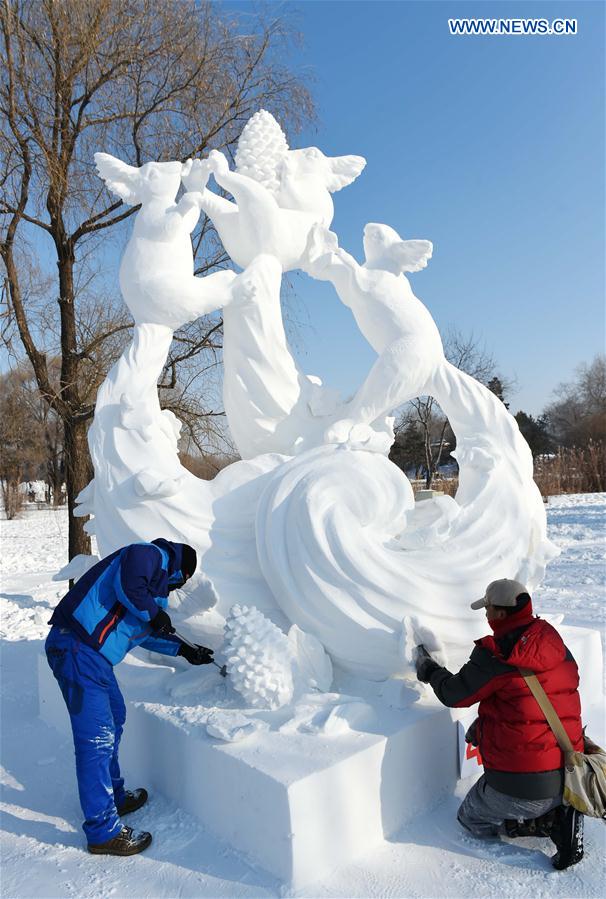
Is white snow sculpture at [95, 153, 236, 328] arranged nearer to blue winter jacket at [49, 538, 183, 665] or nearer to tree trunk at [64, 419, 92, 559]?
blue winter jacket at [49, 538, 183, 665]

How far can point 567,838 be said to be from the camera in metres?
1.89

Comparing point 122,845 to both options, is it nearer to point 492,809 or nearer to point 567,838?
point 492,809

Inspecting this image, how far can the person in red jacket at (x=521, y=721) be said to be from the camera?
1.90 m

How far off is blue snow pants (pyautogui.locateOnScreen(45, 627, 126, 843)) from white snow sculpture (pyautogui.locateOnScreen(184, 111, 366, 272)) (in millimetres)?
Result: 2171

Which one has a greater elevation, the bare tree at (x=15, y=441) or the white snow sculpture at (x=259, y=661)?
the bare tree at (x=15, y=441)

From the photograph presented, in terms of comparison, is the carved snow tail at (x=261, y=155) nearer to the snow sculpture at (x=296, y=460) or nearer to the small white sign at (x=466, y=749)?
the snow sculpture at (x=296, y=460)

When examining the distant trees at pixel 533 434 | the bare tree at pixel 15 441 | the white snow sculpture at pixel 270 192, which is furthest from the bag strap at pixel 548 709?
the distant trees at pixel 533 434

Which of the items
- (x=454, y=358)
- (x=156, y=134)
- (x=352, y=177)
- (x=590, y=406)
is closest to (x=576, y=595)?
(x=352, y=177)

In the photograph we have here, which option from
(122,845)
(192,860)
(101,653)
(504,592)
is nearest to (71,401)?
(101,653)

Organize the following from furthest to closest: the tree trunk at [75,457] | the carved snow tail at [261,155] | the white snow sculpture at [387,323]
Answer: the tree trunk at [75,457]
the carved snow tail at [261,155]
the white snow sculpture at [387,323]

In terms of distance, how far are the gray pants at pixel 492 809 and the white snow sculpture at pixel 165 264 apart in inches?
92.7

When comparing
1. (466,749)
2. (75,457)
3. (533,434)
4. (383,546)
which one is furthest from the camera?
(533,434)

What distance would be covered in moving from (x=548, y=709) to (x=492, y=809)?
1.18 ft

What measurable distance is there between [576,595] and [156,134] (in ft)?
17.6
